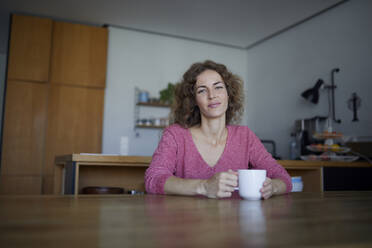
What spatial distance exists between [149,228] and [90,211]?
178 mm

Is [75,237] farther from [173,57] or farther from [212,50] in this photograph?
[212,50]

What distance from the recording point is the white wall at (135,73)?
174 inches

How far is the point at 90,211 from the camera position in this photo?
0.50 metres

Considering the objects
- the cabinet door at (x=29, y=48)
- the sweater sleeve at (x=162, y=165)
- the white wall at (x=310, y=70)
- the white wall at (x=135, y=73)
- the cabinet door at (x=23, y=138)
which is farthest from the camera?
the white wall at (x=135, y=73)

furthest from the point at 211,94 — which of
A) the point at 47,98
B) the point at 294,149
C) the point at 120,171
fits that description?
the point at 47,98

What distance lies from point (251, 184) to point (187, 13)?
3.51 m

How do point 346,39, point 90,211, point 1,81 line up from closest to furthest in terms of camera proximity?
point 90,211 → point 346,39 → point 1,81

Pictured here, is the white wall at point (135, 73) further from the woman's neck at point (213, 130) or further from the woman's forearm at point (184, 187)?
the woman's forearm at point (184, 187)

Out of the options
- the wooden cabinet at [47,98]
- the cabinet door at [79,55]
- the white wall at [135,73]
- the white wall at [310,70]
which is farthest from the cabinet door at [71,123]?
the white wall at [310,70]

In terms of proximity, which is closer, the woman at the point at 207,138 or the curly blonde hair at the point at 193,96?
the woman at the point at 207,138

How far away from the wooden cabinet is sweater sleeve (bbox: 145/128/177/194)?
2.83 metres

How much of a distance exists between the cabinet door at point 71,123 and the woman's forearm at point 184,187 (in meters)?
3.18

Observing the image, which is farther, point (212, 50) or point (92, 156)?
point (212, 50)

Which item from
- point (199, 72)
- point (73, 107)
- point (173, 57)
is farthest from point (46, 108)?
point (199, 72)
